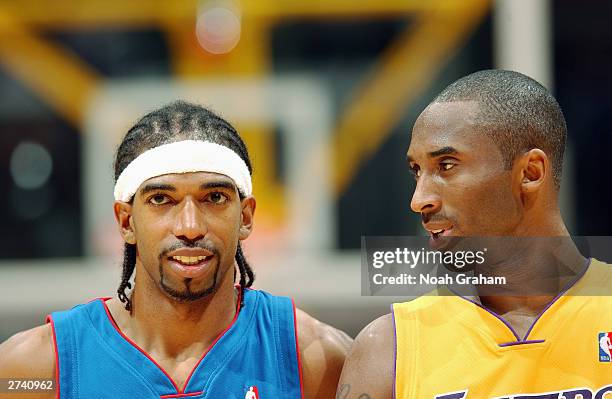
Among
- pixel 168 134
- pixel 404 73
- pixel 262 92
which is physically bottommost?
pixel 168 134

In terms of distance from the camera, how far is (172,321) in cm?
271

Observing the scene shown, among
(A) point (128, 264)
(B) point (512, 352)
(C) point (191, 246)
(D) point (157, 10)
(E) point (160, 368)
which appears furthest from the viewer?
(D) point (157, 10)

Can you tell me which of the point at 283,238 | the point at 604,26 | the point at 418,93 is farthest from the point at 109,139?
the point at 604,26

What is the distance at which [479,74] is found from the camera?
99.2 inches

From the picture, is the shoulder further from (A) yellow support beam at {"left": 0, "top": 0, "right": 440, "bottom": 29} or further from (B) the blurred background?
(A) yellow support beam at {"left": 0, "top": 0, "right": 440, "bottom": 29}

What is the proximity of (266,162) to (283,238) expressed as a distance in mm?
698

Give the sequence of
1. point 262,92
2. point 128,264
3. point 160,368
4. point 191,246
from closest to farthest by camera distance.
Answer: point 191,246 → point 160,368 → point 128,264 → point 262,92

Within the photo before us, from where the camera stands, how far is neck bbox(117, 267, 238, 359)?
2.70 m

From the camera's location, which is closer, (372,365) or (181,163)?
(372,365)

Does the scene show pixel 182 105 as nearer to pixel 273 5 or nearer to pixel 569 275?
pixel 569 275

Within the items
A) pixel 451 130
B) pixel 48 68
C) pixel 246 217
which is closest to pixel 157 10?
pixel 48 68

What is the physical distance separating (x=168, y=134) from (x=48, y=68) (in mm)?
6043

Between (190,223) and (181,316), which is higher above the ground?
(190,223)

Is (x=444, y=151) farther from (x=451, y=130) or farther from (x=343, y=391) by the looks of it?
(x=343, y=391)
